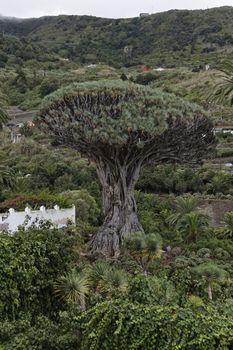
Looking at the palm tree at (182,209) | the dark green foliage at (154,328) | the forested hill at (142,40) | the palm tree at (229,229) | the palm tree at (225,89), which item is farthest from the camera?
the forested hill at (142,40)

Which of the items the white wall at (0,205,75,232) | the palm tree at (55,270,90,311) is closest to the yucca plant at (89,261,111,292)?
the palm tree at (55,270,90,311)

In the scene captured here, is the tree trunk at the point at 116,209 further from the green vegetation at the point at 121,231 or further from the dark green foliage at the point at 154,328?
the dark green foliage at the point at 154,328

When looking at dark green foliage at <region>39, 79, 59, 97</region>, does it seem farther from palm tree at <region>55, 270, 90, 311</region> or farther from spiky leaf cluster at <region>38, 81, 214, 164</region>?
palm tree at <region>55, 270, 90, 311</region>

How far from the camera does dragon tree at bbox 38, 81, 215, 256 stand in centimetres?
2173

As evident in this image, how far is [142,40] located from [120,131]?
9627 cm

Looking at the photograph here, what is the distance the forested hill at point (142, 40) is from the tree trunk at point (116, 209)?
230 ft

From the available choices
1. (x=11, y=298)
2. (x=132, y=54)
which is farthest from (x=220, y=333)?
(x=132, y=54)

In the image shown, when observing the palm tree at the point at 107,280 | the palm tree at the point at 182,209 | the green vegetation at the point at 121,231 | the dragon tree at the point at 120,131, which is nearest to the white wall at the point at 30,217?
the green vegetation at the point at 121,231

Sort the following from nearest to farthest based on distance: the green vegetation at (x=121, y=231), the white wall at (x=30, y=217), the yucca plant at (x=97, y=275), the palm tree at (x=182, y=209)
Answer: the green vegetation at (x=121, y=231) < the yucca plant at (x=97, y=275) < the white wall at (x=30, y=217) < the palm tree at (x=182, y=209)

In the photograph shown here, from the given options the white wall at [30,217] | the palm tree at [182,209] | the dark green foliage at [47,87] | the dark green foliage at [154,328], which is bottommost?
the palm tree at [182,209]

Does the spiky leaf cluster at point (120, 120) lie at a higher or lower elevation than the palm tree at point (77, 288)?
higher

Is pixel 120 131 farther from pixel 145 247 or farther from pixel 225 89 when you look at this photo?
pixel 225 89

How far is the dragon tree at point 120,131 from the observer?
21734 mm

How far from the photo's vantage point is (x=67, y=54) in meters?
112
